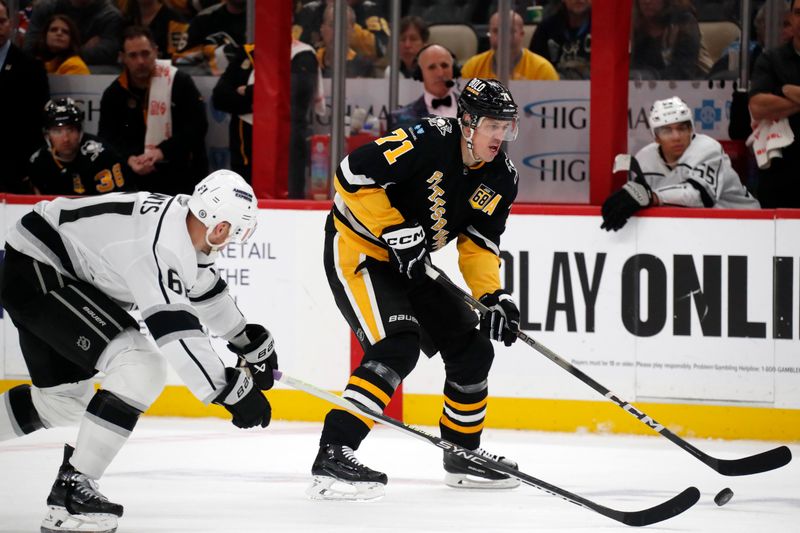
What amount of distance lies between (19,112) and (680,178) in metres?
3.44

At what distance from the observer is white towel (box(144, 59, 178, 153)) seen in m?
6.54

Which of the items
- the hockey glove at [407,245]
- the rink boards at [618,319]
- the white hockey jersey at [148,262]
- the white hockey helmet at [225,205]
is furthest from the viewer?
the rink boards at [618,319]

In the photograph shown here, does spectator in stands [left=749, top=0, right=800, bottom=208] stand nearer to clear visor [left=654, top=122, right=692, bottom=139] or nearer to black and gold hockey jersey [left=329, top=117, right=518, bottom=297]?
clear visor [left=654, top=122, right=692, bottom=139]

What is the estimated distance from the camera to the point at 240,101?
21.1 feet

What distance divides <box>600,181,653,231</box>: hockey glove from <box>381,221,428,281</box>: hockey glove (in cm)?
153

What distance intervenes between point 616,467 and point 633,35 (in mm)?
2183

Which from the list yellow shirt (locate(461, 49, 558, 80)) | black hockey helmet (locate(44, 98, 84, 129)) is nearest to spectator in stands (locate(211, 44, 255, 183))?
black hockey helmet (locate(44, 98, 84, 129))

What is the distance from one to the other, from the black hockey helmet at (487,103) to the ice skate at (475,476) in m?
1.20

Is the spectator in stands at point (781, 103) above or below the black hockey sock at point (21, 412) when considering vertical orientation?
above

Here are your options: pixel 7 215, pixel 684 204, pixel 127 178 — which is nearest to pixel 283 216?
pixel 127 178

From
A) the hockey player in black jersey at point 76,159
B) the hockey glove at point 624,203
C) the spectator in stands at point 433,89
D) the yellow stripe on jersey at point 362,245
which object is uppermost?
the spectator in stands at point 433,89

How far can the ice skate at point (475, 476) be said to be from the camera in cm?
454

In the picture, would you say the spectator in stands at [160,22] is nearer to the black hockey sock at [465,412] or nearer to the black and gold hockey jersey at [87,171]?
the black and gold hockey jersey at [87,171]

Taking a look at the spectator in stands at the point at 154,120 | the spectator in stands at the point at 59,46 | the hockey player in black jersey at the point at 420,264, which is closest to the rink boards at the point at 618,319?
the spectator in stands at the point at 154,120
